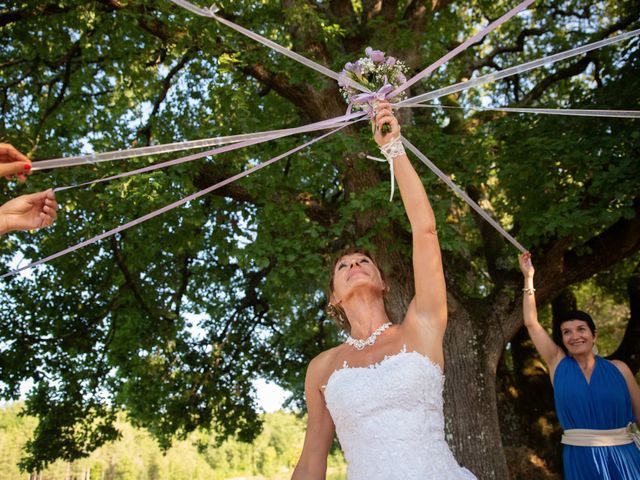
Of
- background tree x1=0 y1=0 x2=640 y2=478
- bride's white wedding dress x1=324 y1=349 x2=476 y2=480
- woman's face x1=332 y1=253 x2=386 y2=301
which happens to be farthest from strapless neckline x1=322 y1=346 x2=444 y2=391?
background tree x1=0 y1=0 x2=640 y2=478

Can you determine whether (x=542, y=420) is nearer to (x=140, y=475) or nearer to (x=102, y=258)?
(x=102, y=258)

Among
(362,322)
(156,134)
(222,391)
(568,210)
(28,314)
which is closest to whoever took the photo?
(362,322)

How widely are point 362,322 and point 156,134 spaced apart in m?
6.66

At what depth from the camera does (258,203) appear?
7.57m

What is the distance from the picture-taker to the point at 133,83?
955 centimetres

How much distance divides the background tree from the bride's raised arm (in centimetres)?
383

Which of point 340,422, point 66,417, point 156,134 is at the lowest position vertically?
point 340,422

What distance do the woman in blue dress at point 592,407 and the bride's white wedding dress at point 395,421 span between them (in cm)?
223

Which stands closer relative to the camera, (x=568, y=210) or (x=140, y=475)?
(x=568, y=210)

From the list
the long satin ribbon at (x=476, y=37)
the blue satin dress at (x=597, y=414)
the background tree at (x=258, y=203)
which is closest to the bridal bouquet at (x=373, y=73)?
the long satin ribbon at (x=476, y=37)

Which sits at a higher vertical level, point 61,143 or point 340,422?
point 61,143

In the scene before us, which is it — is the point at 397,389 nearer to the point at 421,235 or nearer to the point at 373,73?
the point at 421,235

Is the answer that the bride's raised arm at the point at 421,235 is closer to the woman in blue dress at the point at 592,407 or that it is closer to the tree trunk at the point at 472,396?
the woman in blue dress at the point at 592,407

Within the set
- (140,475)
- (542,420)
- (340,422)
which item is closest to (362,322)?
(340,422)
